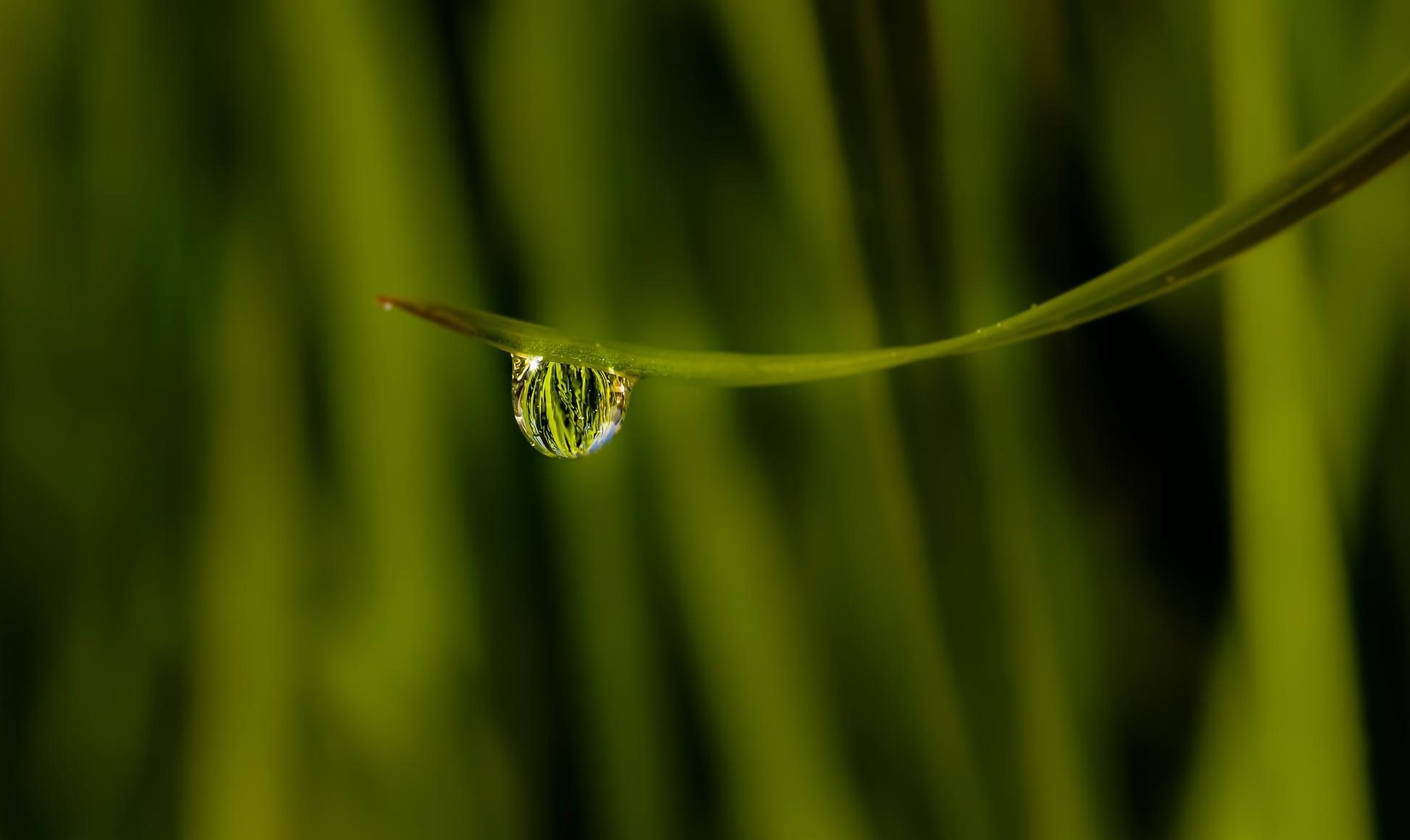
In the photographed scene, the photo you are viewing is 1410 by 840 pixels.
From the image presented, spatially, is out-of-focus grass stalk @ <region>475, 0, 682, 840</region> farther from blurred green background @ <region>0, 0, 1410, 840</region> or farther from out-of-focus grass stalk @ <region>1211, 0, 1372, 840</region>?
out-of-focus grass stalk @ <region>1211, 0, 1372, 840</region>

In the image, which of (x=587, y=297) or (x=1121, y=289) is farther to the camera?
(x=587, y=297)

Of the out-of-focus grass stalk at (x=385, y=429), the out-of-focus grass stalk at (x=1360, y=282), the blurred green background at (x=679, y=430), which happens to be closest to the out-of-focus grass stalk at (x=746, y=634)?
the blurred green background at (x=679, y=430)

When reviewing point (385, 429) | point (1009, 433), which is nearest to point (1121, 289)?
point (1009, 433)

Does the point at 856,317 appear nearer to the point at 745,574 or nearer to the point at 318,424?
the point at 745,574

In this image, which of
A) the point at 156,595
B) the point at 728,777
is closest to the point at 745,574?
the point at 728,777

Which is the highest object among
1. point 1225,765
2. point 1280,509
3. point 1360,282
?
point 1360,282

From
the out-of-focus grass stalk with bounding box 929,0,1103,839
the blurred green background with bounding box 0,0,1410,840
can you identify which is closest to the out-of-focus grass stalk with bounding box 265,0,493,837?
the blurred green background with bounding box 0,0,1410,840

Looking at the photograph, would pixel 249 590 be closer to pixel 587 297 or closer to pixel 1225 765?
pixel 587 297
